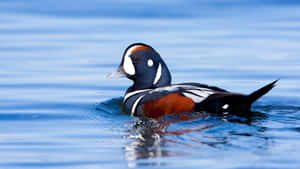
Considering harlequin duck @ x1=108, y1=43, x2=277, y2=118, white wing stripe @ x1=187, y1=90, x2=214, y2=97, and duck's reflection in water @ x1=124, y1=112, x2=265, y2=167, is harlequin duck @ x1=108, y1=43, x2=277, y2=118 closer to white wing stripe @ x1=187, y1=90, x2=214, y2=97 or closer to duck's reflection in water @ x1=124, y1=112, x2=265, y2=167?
white wing stripe @ x1=187, y1=90, x2=214, y2=97

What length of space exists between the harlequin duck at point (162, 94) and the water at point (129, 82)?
0.20 metres

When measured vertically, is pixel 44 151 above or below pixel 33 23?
below

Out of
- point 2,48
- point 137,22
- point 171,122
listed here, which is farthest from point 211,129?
point 137,22

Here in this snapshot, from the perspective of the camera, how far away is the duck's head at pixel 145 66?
10.3 m

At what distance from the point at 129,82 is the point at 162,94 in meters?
3.34

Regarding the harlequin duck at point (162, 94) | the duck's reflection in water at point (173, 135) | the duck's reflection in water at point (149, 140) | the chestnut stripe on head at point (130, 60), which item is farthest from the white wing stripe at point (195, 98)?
the chestnut stripe on head at point (130, 60)

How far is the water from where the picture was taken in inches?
288

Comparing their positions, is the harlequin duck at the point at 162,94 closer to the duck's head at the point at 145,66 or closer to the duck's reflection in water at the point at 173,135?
the duck's head at the point at 145,66

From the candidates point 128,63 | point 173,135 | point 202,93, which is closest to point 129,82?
point 128,63

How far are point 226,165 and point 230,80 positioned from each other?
18.6ft

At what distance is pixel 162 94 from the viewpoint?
9.47 m

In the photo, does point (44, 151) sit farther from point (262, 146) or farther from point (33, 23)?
point (33, 23)

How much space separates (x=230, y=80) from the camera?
12.3m

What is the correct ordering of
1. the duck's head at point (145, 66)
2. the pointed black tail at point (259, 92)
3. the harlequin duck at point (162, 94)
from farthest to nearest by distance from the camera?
the duck's head at point (145, 66) → the harlequin duck at point (162, 94) → the pointed black tail at point (259, 92)
